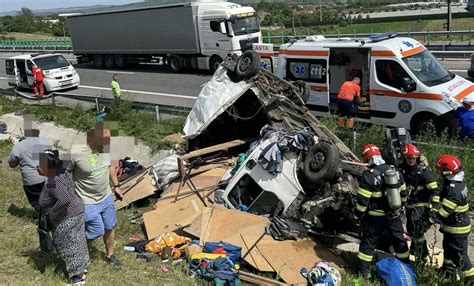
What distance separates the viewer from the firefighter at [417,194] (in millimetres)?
5961

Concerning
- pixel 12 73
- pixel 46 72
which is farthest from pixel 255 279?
pixel 12 73

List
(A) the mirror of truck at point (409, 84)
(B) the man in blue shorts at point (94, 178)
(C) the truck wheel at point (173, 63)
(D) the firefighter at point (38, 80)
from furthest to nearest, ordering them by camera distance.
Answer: (C) the truck wheel at point (173, 63), (D) the firefighter at point (38, 80), (A) the mirror of truck at point (409, 84), (B) the man in blue shorts at point (94, 178)

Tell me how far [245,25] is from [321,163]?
1751 cm

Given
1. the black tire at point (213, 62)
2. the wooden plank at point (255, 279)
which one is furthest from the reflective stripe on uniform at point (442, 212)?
the black tire at point (213, 62)

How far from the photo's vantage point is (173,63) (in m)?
25.4

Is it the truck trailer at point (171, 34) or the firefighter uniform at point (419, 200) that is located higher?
the truck trailer at point (171, 34)

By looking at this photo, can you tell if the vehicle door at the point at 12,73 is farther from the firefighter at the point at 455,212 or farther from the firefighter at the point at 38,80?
the firefighter at the point at 455,212

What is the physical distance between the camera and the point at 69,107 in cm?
1581

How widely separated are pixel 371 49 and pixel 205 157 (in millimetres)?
4406

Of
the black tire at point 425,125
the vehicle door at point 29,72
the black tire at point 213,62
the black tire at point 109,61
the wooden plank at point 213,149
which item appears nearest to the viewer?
the wooden plank at point 213,149

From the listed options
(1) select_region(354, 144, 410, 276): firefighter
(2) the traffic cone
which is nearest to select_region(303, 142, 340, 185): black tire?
(1) select_region(354, 144, 410, 276): firefighter

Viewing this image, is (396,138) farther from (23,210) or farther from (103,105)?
(103,105)

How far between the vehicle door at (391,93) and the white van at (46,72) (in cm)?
1436

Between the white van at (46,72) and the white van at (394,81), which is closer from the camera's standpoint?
the white van at (394,81)
